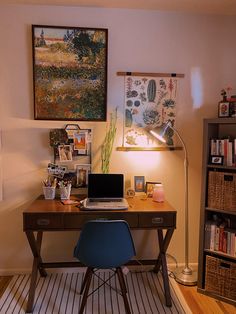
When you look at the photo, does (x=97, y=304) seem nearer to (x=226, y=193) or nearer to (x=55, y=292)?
(x=55, y=292)

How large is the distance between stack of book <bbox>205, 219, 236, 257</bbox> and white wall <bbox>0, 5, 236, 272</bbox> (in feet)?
1.34

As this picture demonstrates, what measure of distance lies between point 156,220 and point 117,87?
1270 millimetres

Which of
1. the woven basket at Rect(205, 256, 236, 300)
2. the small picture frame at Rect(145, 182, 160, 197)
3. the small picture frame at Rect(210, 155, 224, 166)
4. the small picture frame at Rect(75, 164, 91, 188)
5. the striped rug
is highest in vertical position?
the small picture frame at Rect(210, 155, 224, 166)

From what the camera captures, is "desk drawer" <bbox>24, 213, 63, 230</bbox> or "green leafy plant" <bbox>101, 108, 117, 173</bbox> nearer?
"desk drawer" <bbox>24, 213, 63, 230</bbox>

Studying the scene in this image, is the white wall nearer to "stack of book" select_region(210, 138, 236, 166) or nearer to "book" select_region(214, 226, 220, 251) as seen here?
"stack of book" select_region(210, 138, 236, 166)

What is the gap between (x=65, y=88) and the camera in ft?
8.11

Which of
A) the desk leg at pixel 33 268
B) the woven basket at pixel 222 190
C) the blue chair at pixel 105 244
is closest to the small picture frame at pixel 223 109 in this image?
the woven basket at pixel 222 190

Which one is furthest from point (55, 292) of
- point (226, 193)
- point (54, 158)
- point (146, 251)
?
point (226, 193)

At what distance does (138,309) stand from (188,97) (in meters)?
1.93

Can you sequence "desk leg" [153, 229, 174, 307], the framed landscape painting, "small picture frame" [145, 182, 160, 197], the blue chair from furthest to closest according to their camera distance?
"small picture frame" [145, 182, 160, 197], the framed landscape painting, "desk leg" [153, 229, 174, 307], the blue chair

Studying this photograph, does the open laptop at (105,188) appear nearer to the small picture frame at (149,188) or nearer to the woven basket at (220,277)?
the small picture frame at (149,188)

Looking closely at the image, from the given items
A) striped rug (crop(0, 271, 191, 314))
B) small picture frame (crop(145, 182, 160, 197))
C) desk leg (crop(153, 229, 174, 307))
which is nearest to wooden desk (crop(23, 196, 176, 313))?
desk leg (crop(153, 229, 174, 307))

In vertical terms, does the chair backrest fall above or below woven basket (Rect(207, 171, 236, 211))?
below

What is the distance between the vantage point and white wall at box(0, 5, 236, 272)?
2.43 m
